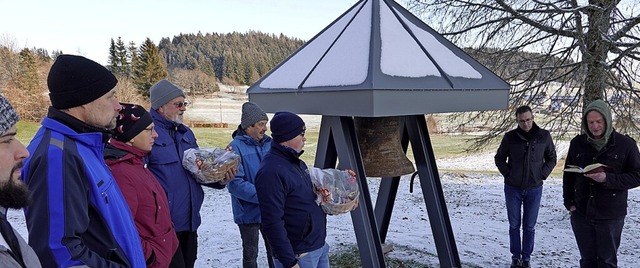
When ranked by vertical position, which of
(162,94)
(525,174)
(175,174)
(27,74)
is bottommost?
(525,174)

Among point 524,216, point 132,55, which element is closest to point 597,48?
point 524,216

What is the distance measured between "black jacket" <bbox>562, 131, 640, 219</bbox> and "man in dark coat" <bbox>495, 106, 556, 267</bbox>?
0.69 metres

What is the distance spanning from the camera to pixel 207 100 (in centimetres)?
4294

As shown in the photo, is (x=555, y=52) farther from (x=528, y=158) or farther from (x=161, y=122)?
(x=161, y=122)

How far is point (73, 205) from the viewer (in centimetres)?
128

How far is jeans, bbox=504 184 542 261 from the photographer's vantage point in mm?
3670

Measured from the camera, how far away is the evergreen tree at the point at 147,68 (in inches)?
1330

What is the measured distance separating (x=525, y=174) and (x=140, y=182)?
3.24 metres

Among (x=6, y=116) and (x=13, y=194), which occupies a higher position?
(x=6, y=116)

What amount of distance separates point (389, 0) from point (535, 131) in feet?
6.36

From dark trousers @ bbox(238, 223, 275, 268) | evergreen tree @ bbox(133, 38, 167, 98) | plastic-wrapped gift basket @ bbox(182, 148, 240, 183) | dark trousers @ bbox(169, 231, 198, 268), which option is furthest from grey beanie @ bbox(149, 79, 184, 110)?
evergreen tree @ bbox(133, 38, 167, 98)

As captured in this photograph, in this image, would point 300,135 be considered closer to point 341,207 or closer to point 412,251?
point 341,207

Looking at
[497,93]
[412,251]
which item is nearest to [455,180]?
[412,251]

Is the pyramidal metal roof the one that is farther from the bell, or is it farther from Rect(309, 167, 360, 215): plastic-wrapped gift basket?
the bell
